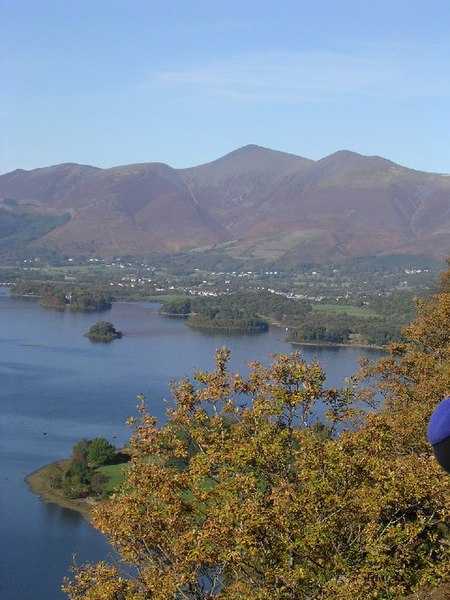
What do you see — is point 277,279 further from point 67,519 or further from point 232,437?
point 232,437

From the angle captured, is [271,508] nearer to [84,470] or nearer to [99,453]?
[84,470]

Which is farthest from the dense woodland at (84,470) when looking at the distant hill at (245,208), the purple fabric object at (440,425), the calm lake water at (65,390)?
the distant hill at (245,208)

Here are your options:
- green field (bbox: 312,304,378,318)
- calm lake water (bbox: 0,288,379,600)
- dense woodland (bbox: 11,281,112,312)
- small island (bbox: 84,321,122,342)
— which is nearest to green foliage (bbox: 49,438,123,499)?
calm lake water (bbox: 0,288,379,600)

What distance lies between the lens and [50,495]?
12.4m

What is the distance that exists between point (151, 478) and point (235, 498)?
0.32 meters

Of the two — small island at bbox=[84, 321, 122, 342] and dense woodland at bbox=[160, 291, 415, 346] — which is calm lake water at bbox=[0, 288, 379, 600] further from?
dense woodland at bbox=[160, 291, 415, 346]

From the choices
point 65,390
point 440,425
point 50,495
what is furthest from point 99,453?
point 440,425

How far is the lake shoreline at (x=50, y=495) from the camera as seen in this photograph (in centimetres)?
1203

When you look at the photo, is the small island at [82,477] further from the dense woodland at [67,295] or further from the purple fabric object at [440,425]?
the dense woodland at [67,295]

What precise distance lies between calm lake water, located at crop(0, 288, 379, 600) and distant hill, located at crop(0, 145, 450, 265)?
3544 centimetres

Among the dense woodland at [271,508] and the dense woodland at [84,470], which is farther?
the dense woodland at [84,470]

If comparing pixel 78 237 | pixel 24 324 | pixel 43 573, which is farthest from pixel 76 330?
pixel 78 237

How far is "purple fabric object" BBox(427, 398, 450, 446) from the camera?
1.18 m

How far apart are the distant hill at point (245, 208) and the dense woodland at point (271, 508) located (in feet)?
205
